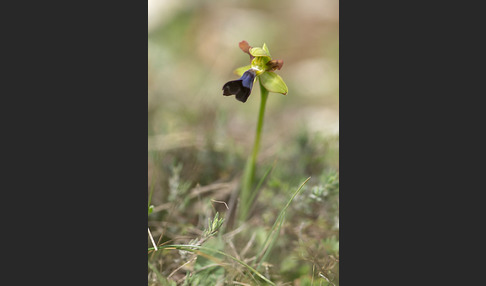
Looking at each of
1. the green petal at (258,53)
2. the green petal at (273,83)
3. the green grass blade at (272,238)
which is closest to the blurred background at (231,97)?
the green grass blade at (272,238)

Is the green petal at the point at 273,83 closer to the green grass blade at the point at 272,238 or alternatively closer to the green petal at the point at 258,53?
the green petal at the point at 258,53

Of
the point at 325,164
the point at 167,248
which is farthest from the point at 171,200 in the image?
the point at 325,164

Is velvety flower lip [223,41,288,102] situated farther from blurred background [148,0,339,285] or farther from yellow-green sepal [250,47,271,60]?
blurred background [148,0,339,285]

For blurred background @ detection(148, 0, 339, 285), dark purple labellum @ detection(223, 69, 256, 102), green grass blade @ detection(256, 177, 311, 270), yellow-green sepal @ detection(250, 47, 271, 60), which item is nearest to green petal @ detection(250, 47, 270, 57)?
yellow-green sepal @ detection(250, 47, 271, 60)

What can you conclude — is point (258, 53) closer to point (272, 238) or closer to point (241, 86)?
point (241, 86)

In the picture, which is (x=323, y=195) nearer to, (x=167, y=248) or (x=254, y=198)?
(x=254, y=198)
